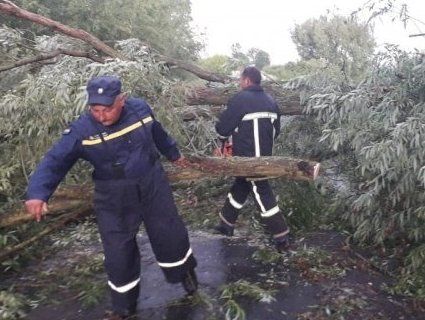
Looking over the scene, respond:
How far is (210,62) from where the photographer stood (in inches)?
899

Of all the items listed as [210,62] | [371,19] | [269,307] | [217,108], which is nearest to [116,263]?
[269,307]

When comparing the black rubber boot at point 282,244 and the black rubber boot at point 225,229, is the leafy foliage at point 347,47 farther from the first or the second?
the black rubber boot at point 225,229

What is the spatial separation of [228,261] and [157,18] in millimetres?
11813

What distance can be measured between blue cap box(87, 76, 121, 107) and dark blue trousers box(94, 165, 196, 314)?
0.52 meters

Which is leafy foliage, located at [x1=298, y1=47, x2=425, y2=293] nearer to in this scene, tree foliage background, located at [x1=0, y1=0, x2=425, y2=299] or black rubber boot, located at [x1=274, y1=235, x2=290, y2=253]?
tree foliage background, located at [x1=0, y1=0, x2=425, y2=299]

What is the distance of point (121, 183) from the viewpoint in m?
3.13

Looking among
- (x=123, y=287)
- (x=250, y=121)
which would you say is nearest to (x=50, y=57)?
(x=250, y=121)

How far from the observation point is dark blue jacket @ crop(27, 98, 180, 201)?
3.00m

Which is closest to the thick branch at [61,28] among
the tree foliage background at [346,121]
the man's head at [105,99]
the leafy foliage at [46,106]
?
the tree foliage background at [346,121]

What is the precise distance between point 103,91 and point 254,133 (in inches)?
75.6

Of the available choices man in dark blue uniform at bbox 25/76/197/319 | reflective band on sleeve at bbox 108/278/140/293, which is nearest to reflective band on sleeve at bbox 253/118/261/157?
man in dark blue uniform at bbox 25/76/197/319

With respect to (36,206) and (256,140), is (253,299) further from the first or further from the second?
(36,206)

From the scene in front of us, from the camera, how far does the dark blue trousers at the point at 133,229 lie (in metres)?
3.18

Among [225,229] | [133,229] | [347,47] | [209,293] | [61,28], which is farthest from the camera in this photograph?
[347,47]
